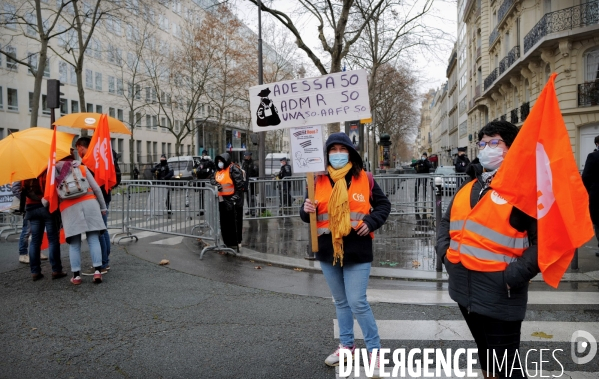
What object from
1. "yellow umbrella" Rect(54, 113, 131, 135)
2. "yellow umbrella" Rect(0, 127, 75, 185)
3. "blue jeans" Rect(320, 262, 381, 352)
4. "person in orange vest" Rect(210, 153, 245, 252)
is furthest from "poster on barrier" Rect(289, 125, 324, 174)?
"yellow umbrella" Rect(54, 113, 131, 135)

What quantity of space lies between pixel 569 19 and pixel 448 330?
2619 centimetres

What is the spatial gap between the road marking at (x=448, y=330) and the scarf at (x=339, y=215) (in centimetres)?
135

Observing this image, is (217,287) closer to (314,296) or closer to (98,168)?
(314,296)

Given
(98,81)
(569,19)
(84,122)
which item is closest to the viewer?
(84,122)

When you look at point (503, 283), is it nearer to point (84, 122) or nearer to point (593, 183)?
point (593, 183)

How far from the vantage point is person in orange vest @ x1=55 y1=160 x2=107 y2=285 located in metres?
6.67

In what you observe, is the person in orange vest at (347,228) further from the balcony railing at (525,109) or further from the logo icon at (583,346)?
the balcony railing at (525,109)

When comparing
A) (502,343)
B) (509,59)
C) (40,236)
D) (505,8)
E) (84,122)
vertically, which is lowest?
(502,343)

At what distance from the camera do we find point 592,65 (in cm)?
2555

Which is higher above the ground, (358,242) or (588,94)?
(588,94)

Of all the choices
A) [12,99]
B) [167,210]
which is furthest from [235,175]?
[12,99]

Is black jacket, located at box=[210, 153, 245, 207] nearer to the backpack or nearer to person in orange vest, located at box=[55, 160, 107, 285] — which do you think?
person in orange vest, located at box=[55, 160, 107, 285]

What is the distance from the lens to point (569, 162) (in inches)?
109

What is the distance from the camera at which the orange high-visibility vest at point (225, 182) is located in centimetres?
961
